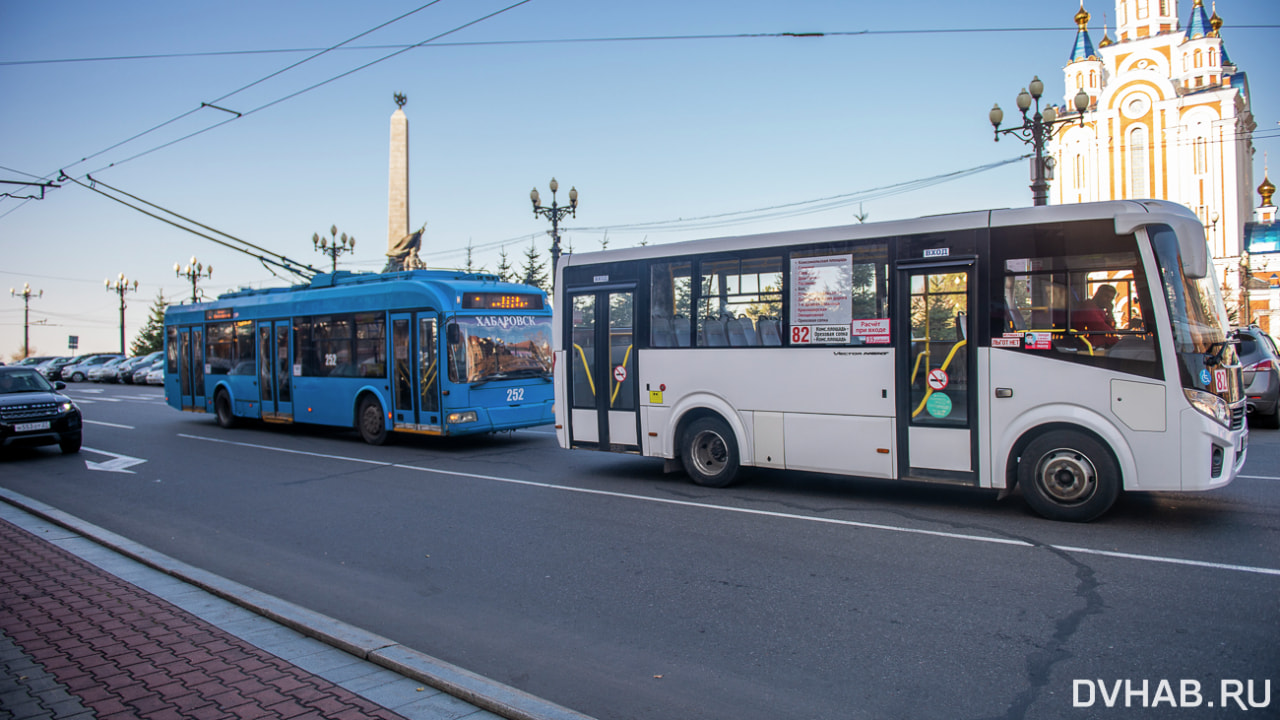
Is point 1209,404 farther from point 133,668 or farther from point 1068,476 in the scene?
point 133,668

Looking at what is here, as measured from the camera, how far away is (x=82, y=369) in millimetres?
52844

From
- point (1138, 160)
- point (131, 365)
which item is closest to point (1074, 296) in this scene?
point (131, 365)

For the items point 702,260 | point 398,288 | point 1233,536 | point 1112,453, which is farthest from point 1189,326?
point 398,288

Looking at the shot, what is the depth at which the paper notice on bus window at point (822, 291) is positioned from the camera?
891 centimetres

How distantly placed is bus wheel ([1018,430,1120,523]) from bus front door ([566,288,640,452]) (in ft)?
15.6

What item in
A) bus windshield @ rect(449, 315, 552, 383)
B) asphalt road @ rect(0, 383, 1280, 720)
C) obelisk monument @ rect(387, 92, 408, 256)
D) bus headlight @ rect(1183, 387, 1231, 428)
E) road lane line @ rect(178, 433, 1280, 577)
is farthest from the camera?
obelisk monument @ rect(387, 92, 408, 256)

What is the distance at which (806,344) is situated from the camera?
9.15 metres

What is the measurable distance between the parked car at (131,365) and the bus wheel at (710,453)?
44.6m

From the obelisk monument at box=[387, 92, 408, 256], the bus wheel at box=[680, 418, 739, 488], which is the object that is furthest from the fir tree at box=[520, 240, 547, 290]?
the bus wheel at box=[680, 418, 739, 488]

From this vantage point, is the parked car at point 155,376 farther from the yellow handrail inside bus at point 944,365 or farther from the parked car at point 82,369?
the yellow handrail inside bus at point 944,365

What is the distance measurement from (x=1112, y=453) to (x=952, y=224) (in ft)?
8.65

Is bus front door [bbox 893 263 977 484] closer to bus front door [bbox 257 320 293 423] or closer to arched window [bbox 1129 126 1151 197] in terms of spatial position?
bus front door [bbox 257 320 293 423]

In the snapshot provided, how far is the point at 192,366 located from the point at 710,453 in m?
16.0

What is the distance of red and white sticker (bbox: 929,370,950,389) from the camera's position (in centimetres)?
823
